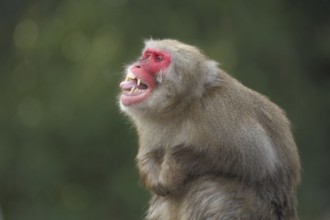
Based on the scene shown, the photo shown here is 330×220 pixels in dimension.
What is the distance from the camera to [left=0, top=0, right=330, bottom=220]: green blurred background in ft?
86.7

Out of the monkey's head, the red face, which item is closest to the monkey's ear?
the monkey's head

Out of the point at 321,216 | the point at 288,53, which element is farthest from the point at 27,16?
the point at 321,216

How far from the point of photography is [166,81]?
11.5m

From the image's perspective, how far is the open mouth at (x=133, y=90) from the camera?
1140 cm

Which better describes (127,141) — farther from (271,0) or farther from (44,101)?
(271,0)

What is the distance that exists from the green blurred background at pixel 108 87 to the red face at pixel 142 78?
14.2 metres

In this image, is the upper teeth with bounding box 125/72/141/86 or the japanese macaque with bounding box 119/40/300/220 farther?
the upper teeth with bounding box 125/72/141/86

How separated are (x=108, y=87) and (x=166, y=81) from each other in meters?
14.8

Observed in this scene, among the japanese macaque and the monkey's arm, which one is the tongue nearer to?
the japanese macaque

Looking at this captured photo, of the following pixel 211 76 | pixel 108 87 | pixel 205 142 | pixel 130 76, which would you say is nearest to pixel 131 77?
pixel 130 76

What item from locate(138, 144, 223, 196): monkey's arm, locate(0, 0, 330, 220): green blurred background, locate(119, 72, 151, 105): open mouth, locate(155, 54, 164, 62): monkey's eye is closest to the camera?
locate(138, 144, 223, 196): monkey's arm

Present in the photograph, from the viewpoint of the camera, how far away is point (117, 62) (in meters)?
25.9

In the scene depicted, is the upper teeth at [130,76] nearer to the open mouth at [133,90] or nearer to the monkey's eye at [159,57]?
the open mouth at [133,90]

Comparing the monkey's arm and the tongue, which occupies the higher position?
the tongue
